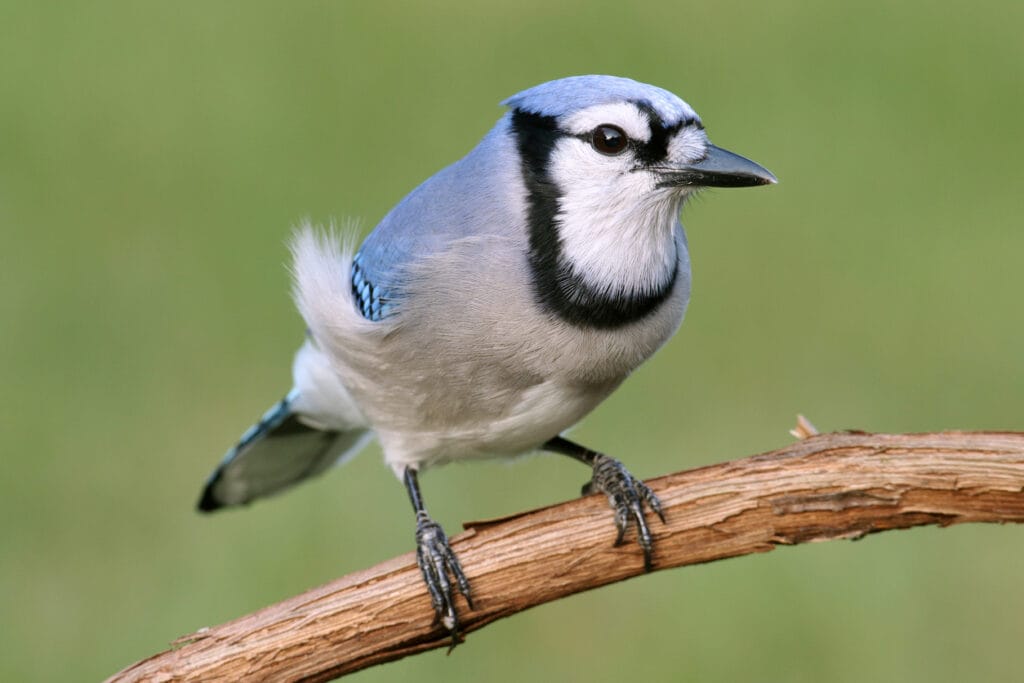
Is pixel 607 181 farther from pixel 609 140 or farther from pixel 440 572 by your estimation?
pixel 440 572

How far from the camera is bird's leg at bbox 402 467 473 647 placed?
2.87 m

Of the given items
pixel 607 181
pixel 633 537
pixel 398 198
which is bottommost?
pixel 633 537

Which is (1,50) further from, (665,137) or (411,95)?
(665,137)

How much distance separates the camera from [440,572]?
9.68ft

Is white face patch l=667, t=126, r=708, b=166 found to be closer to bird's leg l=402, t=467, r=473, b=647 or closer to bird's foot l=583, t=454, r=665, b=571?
bird's foot l=583, t=454, r=665, b=571

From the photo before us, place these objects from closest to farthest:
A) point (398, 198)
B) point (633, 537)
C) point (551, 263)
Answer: point (633, 537)
point (551, 263)
point (398, 198)

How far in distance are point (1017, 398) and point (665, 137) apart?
269 cm

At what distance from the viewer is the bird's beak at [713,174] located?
2.98m

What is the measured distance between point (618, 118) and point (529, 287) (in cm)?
38

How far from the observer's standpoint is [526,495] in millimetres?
4824

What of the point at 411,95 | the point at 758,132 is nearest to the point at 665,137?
the point at 758,132

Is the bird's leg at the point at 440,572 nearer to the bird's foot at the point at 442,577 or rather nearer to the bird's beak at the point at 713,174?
the bird's foot at the point at 442,577

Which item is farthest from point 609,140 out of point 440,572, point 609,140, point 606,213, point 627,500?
point 440,572

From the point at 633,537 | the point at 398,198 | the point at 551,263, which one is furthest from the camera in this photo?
the point at 398,198
